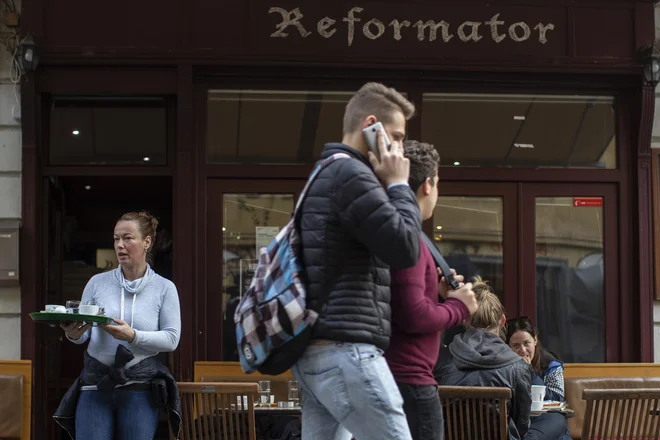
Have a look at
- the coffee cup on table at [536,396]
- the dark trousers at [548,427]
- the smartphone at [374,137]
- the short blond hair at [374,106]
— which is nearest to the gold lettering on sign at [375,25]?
the coffee cup on table at [536,396]

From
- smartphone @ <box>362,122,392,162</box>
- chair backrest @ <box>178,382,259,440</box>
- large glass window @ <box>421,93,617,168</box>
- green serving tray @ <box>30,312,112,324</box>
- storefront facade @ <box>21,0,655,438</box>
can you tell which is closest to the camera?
smartphone @ <box>362,122,392,162</box>

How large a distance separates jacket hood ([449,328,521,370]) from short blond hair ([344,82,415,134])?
236cm

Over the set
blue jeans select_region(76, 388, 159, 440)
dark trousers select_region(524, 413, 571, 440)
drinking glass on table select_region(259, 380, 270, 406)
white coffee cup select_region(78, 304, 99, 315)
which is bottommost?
dark trousers select_region(524, 413, 571, 440)

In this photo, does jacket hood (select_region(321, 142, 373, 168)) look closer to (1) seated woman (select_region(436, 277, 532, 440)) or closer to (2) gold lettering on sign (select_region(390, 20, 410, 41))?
(1) seated woman (select_region(436, 277, 532, 440))

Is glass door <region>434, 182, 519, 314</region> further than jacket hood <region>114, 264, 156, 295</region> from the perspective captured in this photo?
Yes

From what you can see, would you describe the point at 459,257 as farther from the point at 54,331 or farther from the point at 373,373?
the point at 373,373

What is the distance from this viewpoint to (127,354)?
211 inches

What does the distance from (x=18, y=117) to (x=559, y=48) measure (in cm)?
425

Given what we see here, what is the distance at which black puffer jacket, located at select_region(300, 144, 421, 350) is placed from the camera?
3.38 m

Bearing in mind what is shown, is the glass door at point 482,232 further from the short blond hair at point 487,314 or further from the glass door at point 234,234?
the short blond hair at point 487,314

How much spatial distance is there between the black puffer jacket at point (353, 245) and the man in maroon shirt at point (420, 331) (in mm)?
281

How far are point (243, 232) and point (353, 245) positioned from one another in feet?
16.1

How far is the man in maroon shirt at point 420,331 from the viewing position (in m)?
3.77

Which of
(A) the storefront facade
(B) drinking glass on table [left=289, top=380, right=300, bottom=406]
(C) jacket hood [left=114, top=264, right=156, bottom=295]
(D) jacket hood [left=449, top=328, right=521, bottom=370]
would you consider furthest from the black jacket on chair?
(A) the storefront facade
